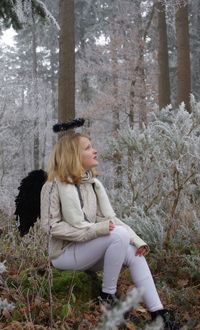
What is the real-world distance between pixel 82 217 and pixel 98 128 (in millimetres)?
20046

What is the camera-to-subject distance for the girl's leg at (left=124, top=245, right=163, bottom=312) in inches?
128

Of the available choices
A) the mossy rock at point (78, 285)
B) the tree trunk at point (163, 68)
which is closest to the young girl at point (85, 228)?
the mossy rock at point (78, 285)

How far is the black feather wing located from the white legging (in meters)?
0.49

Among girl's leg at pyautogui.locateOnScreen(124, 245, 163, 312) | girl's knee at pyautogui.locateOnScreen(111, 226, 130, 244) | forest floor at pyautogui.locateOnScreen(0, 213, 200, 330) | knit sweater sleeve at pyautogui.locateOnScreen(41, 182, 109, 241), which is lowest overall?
forest floor at pyautogui.locateOnScreen(0, 213, 200, 330)

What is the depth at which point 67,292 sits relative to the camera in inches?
144

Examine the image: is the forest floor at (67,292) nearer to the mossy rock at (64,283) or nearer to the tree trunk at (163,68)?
the mossy rock at (64,283)

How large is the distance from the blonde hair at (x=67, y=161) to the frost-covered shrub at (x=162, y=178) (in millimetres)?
1240

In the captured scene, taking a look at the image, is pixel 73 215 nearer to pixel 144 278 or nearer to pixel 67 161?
pixel 67 161

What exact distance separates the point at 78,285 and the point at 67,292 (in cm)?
10

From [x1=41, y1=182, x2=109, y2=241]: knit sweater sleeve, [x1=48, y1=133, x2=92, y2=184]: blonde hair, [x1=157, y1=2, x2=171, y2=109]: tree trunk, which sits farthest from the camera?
[x1=157, y1=2, x2=171, y2=109]: tree trunk

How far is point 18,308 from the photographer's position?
3363 millimetres

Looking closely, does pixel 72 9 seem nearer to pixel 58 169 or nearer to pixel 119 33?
pixel 58 169

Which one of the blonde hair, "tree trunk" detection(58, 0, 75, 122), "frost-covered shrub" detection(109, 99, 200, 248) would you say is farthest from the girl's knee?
"tree trunk" detection(58, 0, 75, 122)

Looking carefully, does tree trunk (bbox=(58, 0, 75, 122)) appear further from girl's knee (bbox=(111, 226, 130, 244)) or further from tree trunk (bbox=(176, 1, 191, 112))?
girl's knee (bbox=(111, 226, 130, 244))
